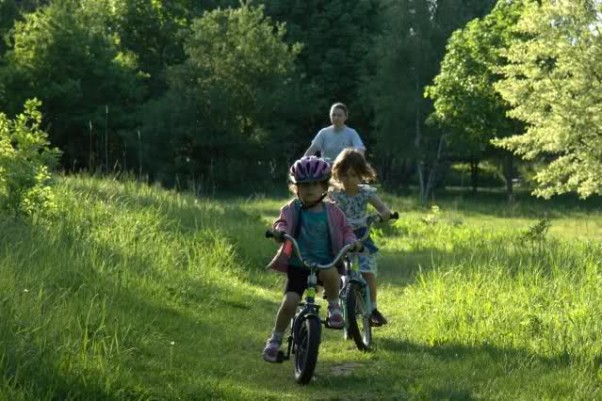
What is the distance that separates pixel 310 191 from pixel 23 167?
4.26m

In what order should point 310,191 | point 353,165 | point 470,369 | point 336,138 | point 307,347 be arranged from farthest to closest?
point 336,138
point 353,165
point 310,191
point 470,369
point 307,347

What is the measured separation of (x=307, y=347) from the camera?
21.7 feet

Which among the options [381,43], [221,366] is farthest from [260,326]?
[381,43]

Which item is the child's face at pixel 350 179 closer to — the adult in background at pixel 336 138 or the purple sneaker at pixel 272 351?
the purple sneaker at pixel 272 351

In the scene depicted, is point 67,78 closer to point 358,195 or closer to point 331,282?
point 358,195

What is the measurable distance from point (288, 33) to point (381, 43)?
766 cm

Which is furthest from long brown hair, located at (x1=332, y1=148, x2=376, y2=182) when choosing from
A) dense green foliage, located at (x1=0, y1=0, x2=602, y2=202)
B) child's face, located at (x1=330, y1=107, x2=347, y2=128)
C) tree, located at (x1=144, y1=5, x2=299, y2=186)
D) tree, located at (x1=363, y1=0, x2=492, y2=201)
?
tree, located at (x1=363, y1=0, x2=492, y2=201)

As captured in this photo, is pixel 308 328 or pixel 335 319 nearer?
pixel 308 328

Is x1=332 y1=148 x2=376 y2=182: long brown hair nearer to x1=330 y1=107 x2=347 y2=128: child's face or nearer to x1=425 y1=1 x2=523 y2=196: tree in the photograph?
x1=330 y1=107 x2=347 y2=128: child's face

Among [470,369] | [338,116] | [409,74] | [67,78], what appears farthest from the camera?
[409,74]

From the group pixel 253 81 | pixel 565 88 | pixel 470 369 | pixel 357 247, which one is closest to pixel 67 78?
pixel 253 81

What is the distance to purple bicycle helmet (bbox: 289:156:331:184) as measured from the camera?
704 cm

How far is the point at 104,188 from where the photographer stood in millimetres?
14625

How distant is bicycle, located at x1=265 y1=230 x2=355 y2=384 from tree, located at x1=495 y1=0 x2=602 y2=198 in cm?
2028
